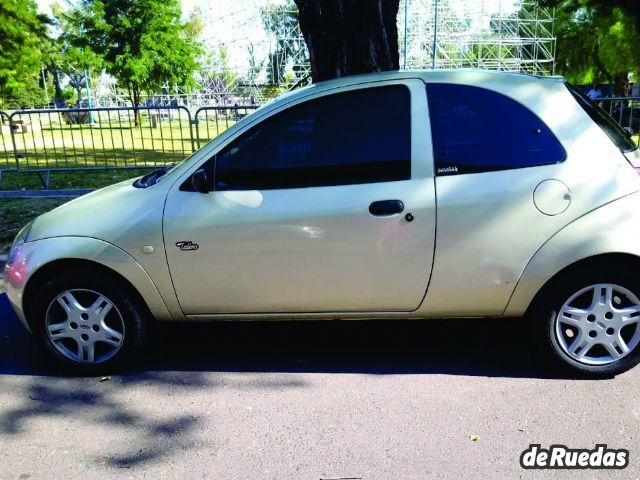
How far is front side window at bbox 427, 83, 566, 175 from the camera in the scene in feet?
10.7

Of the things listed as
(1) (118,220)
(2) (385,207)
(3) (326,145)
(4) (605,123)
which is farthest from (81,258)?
(4) (605,123)

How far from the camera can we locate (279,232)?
329 cm

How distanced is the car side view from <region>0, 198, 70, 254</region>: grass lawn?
133 inches

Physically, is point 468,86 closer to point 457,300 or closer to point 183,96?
point 457,300

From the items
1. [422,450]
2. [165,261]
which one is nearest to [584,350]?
[422,450]

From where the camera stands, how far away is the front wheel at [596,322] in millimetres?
3252

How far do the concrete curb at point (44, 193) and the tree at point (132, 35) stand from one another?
22747 millimetres

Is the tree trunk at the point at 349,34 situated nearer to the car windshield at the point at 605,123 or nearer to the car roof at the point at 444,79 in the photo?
the car roof at the point at 444,79

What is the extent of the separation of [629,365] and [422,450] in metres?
1.47

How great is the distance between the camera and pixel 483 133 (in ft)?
10.8

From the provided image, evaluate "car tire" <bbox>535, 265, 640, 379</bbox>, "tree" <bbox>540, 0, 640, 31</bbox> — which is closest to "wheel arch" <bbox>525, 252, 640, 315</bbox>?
"car tire" <bbox>535, 265, 640, 379</bbox>

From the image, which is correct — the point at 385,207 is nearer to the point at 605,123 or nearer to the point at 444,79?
the point at 444,79

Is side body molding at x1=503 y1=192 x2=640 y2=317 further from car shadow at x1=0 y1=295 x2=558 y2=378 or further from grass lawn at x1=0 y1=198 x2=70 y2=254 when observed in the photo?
grass lawn at x1=0 y1=198 x2=70 y2=254

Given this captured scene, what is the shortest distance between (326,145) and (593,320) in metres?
1.87
